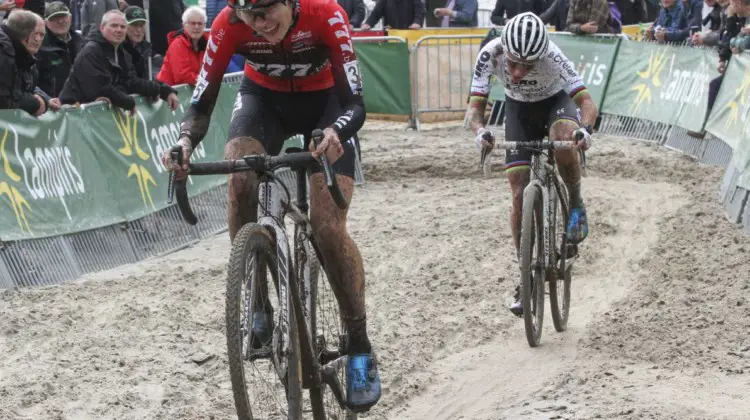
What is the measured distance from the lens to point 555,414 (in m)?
6.23

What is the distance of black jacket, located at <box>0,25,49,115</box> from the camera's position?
941 centimetres

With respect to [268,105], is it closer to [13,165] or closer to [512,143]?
[512,143]

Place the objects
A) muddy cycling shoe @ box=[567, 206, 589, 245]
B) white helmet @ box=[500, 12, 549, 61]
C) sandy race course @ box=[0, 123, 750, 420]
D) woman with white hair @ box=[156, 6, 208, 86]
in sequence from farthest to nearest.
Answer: woman with white hair @ box=[156, 6, 208, 86]
muddy cycling shoe @ box=[567, 206, 589, 245]
white helmet @ box=[500, 12, 549, 61]
sandy race course @ box=[0, 123, 750, 420]

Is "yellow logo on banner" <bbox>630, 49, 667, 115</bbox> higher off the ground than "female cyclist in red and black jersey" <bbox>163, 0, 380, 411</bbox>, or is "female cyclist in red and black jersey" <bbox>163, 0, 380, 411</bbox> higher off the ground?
"female cyclist in red and black jersey" <bbox>163, 0, 380, 411</bbox>

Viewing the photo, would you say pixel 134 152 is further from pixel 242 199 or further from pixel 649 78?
pixel 649 78

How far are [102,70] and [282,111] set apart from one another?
204 inches

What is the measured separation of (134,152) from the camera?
10.7 meters

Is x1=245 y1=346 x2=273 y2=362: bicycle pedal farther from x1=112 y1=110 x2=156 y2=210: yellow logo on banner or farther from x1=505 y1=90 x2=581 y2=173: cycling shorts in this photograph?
x1=112 y1=110 x2=156 y2=210: yellow logo on banner

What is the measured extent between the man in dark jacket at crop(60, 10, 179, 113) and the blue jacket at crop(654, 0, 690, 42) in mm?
9193

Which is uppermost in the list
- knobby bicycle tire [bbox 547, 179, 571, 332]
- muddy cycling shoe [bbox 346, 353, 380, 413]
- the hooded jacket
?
muddy cycling shoe [bbox 346, 353, 380, 413]

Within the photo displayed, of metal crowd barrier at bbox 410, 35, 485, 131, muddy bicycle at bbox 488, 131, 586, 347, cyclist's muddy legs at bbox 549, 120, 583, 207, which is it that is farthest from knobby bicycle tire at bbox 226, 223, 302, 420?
metal crowd barrier at bbox 410, 35, 485, 131

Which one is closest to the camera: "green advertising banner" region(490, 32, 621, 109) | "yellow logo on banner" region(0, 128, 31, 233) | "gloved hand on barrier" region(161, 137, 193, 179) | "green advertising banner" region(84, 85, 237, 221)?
"gloved hand on barrier" region(161, 137, 193, 179)

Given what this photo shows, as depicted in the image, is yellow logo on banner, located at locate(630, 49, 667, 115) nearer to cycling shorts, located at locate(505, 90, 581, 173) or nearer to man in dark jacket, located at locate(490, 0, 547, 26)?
man in dark jacket, located at locate(490, 0, 547, 26)

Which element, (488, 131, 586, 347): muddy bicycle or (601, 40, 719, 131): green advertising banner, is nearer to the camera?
(488, 131, 586, 347): muddy bicycle
